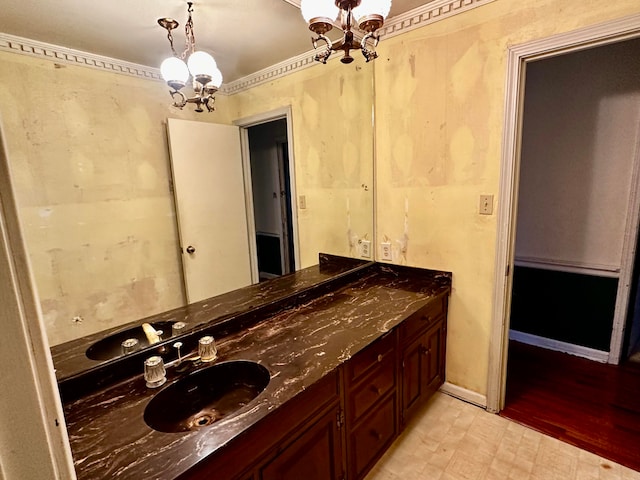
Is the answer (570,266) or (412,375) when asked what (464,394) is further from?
(570,266)

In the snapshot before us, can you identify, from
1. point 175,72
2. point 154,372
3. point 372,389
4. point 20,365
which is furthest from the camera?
point 372,389

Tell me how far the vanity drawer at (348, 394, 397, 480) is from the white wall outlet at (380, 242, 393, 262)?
969mm

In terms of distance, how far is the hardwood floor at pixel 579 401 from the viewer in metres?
1.81

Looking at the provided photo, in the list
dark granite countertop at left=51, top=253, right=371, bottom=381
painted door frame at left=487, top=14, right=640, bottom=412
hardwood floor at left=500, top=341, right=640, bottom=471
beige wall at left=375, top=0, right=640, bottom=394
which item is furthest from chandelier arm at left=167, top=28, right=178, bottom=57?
hardwood floor at left=500, top=341, right=640, bottom=471

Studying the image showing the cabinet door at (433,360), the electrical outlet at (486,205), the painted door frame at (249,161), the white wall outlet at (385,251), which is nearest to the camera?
the painted door frame at (249,161)

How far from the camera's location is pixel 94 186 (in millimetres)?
→ 1067

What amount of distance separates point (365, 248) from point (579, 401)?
173 cm

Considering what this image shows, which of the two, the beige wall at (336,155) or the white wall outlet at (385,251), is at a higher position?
the beige wall at (336,155)

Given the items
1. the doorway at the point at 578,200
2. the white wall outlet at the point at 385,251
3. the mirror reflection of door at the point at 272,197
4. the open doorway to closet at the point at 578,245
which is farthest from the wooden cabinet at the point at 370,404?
the doorway at the point at 578,200

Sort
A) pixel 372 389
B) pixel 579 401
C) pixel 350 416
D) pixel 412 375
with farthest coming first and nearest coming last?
pixel 579 401 → pixel 412 375 → pixel 372 389 → pixel 350 416

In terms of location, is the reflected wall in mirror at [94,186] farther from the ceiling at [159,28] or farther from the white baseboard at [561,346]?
the white baseboard at [561,346]

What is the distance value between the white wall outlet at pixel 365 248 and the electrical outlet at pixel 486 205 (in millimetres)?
796

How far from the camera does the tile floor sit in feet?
5.34

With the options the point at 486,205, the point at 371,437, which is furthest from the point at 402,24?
the point at 371,437
